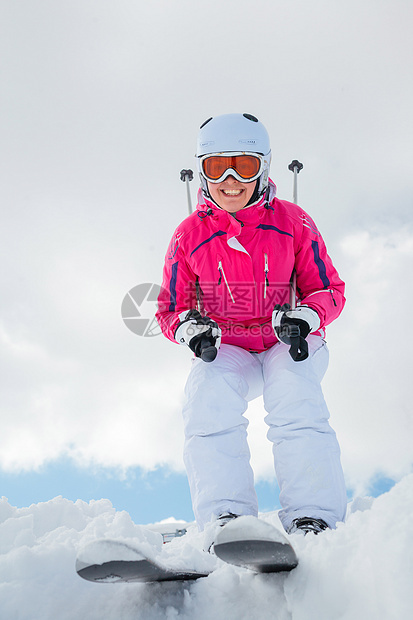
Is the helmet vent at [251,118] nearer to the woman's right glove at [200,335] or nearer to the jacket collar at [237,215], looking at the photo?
the jacket collar at [237,215]

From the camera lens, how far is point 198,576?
158 centimetres

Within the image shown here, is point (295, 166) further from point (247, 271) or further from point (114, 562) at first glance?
point (114, 562)

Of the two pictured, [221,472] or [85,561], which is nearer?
[85,561]

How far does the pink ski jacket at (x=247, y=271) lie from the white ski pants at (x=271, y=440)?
14.4 inches

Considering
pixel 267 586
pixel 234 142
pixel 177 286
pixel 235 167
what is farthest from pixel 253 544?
pixel 234 142

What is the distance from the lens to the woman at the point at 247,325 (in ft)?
8.63

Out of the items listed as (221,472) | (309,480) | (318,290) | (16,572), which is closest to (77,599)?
(16,572)

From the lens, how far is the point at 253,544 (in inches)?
53.4

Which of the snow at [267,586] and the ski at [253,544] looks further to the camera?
the ski at [253,544]

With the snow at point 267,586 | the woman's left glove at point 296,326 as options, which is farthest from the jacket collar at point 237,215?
the snow at point 267,586

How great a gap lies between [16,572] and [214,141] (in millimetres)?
3033

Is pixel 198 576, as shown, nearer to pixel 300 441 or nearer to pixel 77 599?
pixel 77 599

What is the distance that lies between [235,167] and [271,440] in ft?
6.72

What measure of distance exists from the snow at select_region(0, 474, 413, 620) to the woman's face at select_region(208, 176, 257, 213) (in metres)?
2.41
